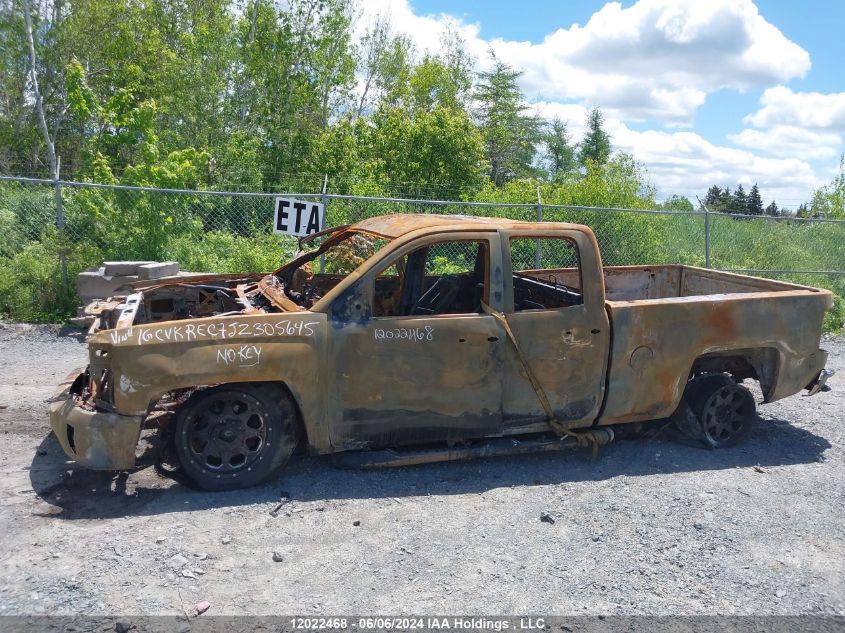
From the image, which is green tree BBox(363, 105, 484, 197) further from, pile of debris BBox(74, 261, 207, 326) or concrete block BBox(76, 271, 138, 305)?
concrete block BBox(76, 271, 138, 305)

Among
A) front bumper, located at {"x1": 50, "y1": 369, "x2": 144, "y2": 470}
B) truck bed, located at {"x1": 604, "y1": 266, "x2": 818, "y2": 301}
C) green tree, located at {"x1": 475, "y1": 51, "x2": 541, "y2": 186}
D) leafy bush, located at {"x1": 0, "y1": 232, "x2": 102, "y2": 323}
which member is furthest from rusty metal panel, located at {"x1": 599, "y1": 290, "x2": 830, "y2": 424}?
green tree, located at {"x1": 475, "y1": 51, "x2": 541, "y2": 186}

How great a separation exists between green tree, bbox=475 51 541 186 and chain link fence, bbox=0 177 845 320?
25.2 meters

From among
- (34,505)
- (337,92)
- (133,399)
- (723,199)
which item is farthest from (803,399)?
(723,199)

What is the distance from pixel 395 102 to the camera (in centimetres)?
3416

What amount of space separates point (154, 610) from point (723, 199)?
51834 millimetres

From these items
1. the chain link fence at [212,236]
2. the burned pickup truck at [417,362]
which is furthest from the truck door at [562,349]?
the chain link fence at [212,236]

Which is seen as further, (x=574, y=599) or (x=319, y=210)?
(x=319, y=210)

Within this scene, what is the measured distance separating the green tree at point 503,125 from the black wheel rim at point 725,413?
33.4 metres

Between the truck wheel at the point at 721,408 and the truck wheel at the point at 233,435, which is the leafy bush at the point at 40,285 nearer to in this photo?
the truck wheel at the point at 233,435

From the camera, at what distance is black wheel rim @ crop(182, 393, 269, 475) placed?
4465mm

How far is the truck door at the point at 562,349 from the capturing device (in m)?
4.91

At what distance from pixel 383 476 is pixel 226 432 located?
111cm

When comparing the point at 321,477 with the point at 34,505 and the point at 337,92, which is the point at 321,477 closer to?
the point at 34,505

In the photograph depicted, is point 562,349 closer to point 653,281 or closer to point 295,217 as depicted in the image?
point 653,281
